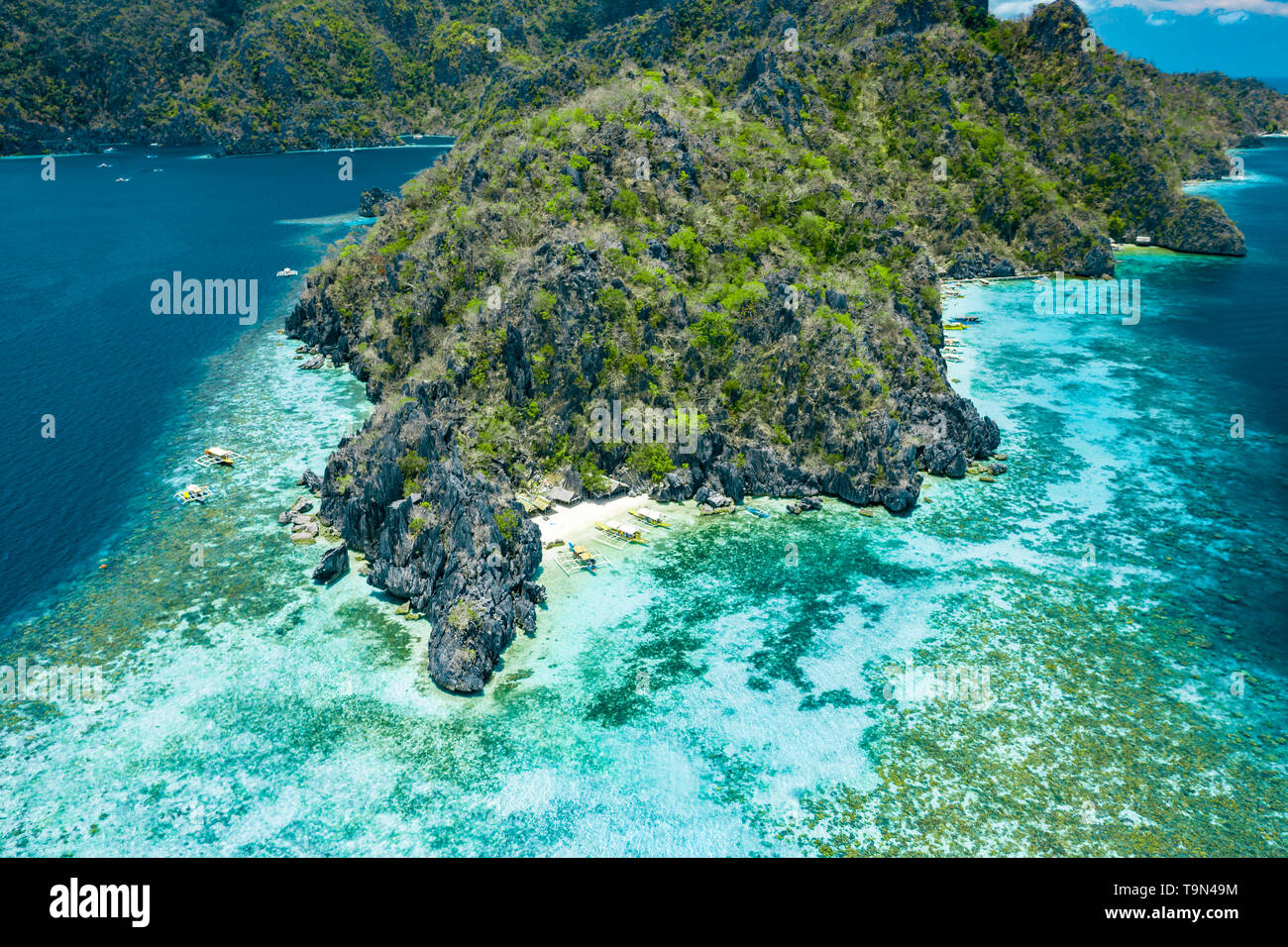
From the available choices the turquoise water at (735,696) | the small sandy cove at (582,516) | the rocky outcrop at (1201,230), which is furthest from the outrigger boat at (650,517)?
the rocky outcrop at (1201,230)

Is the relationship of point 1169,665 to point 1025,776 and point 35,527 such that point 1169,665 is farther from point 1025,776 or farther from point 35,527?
point 35,527

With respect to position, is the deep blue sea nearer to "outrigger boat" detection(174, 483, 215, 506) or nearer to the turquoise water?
"outrigger boat" detection(174, 483, 215, 506)

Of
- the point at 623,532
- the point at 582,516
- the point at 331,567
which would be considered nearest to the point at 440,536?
the point at 331,567

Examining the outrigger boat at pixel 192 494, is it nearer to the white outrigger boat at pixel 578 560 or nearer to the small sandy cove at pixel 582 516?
the small sandy cove at pixel 582 516

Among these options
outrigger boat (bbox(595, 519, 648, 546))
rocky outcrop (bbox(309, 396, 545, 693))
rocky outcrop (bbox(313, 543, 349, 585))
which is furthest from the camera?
outrigger boat (bbox(595, 519, 648, 546))

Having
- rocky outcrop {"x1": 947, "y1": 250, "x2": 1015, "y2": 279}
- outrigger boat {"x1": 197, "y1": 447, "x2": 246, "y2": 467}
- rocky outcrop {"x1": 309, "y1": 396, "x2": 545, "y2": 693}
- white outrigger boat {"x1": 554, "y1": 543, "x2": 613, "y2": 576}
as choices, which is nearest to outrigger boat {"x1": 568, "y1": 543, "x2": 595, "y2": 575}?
white outrigger boat {"x1": 554, "y1": 543, "x2": 613, "y2": 576}

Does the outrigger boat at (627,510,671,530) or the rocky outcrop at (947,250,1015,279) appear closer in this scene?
the outrigger boat at (627,510,671,530)

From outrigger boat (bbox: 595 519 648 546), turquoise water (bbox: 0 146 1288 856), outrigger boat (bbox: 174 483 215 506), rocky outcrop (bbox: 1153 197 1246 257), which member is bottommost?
turquoise water (bbox: 0 146 1288 856)

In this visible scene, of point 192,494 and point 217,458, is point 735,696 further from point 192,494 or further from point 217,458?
point 217,458
